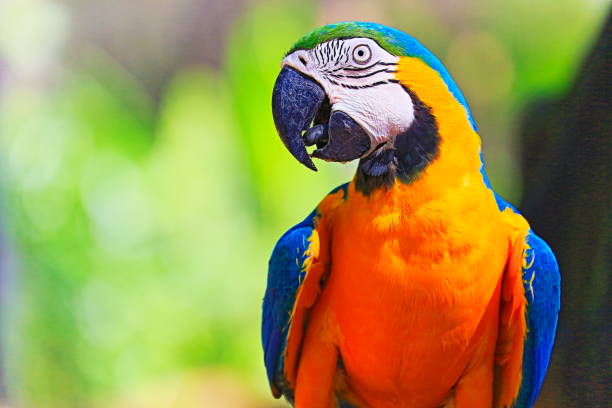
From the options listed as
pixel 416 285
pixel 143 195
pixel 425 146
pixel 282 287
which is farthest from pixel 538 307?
pixel 143 195

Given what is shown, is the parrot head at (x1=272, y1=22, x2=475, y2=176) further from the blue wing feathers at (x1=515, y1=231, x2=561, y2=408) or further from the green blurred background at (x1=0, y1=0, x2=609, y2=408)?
the green blurred background at (x1=0, y1=0, x2=609, y2=408)

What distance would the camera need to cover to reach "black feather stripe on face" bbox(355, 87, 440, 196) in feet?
3.88

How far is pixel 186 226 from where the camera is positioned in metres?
2.42

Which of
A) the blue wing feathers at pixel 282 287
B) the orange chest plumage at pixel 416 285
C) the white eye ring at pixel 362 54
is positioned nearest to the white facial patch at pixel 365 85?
the white eye ring at pixel 362 54

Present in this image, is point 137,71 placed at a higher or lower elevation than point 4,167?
higher

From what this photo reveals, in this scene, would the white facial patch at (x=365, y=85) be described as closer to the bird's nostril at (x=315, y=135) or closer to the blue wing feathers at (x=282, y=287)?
the bird's nostril at (x=315, y=135)

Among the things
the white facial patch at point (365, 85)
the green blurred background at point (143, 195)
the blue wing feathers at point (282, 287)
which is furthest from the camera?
the green blurred background at point (143, 195)

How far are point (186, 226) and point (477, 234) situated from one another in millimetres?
1438

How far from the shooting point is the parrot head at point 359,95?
117 centimetres

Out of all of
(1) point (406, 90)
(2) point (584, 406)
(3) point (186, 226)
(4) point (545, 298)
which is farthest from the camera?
(3) point (186, 226)

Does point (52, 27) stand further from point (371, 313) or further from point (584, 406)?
point (584, 406)

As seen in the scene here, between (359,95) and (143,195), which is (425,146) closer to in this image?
(359,95)

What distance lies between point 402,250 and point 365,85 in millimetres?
315

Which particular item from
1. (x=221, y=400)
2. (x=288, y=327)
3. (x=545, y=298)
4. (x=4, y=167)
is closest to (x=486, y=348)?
(x=545, y=298)
